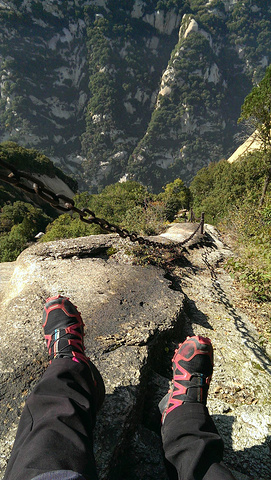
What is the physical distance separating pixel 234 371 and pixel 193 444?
60.1 inches

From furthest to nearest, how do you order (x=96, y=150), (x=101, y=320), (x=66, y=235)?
(x=96, y=150), (x=66, y=235), (x=101, y=320)

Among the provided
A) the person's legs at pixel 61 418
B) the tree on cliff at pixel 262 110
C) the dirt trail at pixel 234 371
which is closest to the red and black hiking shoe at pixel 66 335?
the person's legs at pixel 61 418

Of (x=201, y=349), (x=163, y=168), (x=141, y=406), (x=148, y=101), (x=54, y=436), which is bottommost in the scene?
(x=141, y=406)

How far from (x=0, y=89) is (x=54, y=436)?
136m

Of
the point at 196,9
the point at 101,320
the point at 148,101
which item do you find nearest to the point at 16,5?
the point at 148,101

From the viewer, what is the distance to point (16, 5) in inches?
4109

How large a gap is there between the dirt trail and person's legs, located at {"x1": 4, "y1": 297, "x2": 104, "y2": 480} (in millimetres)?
1296

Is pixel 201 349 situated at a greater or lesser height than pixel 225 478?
greater

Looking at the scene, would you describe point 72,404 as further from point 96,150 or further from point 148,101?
point 148,101

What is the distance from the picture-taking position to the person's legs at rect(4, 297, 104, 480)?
1041 mm

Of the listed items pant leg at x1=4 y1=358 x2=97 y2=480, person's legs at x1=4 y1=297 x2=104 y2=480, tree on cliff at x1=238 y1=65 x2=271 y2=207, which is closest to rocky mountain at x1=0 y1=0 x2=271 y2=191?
tree on cliff at x1=238 y1=65 x2=271 y2=207

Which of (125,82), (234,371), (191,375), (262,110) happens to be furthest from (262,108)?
(125,82)

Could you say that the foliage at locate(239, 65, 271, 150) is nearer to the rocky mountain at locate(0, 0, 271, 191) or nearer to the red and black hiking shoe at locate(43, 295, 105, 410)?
the red and black hiking shoe at locate(43, 295, 105, 410)

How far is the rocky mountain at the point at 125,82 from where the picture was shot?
349ft
